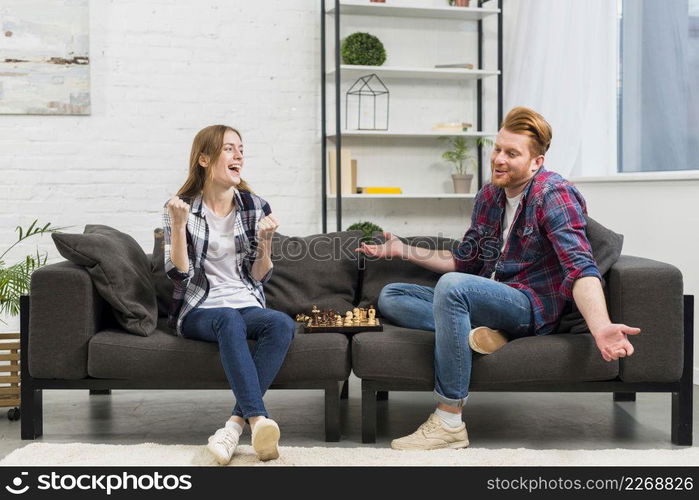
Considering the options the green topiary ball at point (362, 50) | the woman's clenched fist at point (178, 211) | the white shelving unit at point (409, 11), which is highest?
the white shelving unit at point (409, 11)

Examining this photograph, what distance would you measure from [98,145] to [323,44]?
4.19 ft

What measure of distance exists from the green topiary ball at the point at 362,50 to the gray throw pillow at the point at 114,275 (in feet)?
6.60

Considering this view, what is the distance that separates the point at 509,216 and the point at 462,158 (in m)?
1.87

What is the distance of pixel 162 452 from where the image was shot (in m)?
2.68

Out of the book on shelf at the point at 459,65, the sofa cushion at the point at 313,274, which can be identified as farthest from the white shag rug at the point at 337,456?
the book on shelf at the point at 459,65

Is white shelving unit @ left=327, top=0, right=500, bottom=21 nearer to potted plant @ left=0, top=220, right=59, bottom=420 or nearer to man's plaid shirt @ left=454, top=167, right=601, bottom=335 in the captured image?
man's plaid shirt @ left=454, top=167, right=601, bottom=335

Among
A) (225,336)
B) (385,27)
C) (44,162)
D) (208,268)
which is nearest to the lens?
(225,336)

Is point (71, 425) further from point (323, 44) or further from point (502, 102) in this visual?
point (502, 102)

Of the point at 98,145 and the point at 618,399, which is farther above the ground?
the point at 98,145

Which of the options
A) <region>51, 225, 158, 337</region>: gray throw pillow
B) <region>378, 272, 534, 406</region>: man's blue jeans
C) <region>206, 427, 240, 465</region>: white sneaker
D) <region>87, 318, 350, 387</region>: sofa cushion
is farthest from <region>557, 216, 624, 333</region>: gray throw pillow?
<region>51, 225, 158, 337</region>: gray throw pillow

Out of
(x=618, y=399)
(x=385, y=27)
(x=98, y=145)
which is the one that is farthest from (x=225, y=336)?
(x=385, y=27)

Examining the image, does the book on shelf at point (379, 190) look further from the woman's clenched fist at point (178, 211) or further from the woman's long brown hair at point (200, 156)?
the woman's clenched fist at point (178, 211)

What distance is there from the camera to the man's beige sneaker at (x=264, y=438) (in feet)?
8.27
